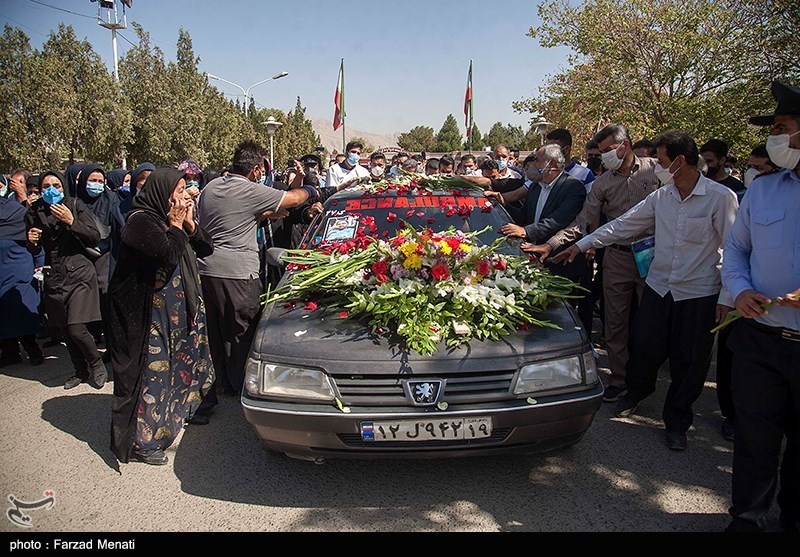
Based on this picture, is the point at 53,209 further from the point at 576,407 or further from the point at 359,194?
the point at 576,407

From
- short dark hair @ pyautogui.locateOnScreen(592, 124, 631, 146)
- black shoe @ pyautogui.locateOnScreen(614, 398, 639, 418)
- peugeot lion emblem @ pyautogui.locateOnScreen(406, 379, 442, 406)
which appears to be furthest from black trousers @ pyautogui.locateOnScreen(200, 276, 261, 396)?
short dark hair @ pyautogui.locateOnScreen(592, 124, 631, 146)

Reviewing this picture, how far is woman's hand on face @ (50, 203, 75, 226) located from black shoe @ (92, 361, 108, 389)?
56.4 inches

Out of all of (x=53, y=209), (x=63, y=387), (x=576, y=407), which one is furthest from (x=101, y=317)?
(x=576, y=407)

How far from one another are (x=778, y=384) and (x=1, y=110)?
20818 millimetres

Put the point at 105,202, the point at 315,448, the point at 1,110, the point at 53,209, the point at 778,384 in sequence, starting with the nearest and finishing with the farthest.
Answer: the point at 778,384, the point at 315,448, the point at 53,209, the point at 105,202, the point at 1,110

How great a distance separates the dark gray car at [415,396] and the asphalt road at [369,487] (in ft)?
1.19

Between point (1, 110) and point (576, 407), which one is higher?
point (1, 110)

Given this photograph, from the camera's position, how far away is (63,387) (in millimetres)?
5375

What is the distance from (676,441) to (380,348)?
2.36m

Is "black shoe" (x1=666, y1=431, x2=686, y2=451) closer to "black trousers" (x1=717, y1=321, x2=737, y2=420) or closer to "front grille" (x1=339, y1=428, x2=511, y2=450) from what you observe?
"black trousers" (x1=717, y1=321, x2=737, y2=420)

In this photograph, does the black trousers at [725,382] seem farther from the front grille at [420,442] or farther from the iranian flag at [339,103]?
the iranian flag at [339,103]

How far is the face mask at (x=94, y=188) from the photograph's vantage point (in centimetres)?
575

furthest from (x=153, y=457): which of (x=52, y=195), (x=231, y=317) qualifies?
(x=52, y=195)

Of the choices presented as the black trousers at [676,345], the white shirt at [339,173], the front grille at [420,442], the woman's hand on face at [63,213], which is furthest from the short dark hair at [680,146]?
the white shirt at [339,173]
